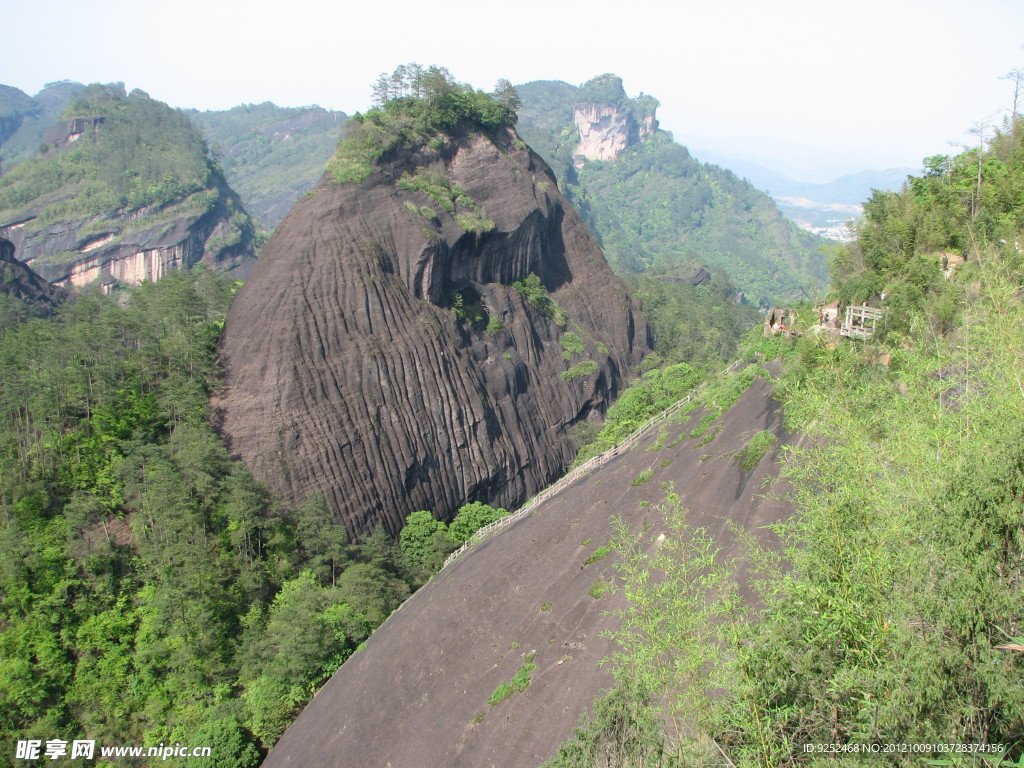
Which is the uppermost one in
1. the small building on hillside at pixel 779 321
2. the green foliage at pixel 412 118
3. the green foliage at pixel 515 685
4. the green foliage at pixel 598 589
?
the green foliage at pixel 412 118

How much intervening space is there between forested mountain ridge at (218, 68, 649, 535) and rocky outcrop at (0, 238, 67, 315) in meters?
30.2

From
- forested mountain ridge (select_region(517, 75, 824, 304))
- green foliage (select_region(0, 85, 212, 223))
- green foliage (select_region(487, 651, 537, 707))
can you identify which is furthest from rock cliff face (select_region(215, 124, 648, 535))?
forested mountain ridge (select_region(517, 75, 824, 304))

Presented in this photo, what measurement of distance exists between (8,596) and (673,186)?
183139 mm

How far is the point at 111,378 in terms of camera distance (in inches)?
1282

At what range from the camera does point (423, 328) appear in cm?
4022

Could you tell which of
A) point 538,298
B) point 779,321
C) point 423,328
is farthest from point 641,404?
point 779,321

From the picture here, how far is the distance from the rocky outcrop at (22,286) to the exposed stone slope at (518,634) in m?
47.2

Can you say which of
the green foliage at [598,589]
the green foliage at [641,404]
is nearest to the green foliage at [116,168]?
the green foliage at [641,404]

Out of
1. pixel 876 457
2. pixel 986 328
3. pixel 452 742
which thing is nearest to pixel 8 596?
pixel 452 742

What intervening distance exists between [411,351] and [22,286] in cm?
3978

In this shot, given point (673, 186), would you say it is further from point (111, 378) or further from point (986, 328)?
point (986, 328)

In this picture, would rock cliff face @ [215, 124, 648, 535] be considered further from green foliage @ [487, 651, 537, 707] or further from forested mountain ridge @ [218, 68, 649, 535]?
green foliage @ [487, 651, 537, 707]

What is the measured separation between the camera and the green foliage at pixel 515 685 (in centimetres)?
1744

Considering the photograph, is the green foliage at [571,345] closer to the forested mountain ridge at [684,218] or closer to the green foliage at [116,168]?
the green foliage at [116,168]
